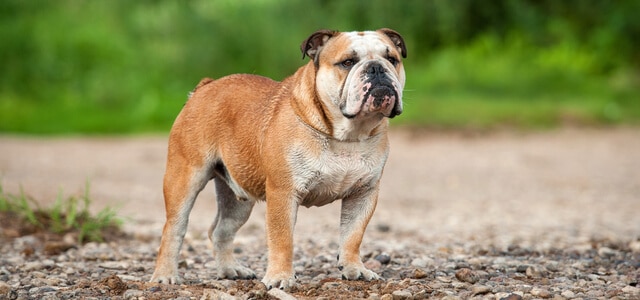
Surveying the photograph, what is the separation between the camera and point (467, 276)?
6.38 metres

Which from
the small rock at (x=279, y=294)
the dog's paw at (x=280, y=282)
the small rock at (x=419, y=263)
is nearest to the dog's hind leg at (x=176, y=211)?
the dog's paw at (x=280, y=282)

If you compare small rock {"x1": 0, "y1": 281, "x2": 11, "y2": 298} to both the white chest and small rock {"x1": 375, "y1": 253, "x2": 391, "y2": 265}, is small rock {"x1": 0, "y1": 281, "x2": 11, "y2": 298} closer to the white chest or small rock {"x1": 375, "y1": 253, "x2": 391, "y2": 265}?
the white chest

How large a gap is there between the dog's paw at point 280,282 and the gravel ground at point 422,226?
66 mm

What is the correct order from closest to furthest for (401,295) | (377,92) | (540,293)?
(377,92) < (401,295) < (540,293)

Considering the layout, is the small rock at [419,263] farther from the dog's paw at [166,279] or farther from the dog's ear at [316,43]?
the dog's ear at [316,43]

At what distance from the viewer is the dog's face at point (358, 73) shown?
5.59 metres

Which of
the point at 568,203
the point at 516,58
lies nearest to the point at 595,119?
the point at 516,58

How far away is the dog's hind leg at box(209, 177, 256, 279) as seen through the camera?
22.6 ft

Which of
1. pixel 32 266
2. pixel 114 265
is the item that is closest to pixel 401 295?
pixel 114 265

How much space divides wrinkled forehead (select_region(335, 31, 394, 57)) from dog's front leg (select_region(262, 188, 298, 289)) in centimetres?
97

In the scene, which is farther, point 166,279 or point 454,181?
point 454,181

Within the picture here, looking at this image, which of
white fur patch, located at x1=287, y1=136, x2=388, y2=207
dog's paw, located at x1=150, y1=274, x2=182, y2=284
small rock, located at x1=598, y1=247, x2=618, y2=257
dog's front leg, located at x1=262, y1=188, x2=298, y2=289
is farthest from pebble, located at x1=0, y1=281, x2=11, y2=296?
small rock, located at x1=598, y1=247, x2=618, y2=257

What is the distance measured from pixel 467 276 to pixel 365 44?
176 cm

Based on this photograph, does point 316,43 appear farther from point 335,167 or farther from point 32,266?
point 32,266
